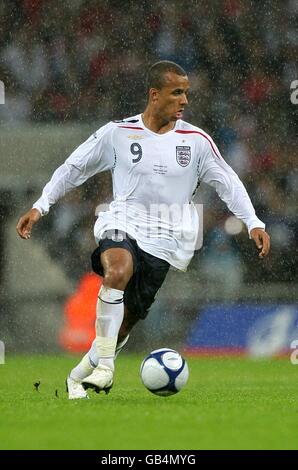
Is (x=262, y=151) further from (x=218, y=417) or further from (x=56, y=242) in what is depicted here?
(x=218, y=417)

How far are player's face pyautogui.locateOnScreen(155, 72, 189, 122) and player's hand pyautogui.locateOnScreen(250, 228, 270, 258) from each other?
2.50 ft

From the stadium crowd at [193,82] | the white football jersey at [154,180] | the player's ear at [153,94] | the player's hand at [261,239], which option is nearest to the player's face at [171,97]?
the player's ear at [153,94]

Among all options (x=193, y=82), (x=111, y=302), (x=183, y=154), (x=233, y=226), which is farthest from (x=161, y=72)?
(x=193, y=82)

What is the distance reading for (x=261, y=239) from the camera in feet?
21.0

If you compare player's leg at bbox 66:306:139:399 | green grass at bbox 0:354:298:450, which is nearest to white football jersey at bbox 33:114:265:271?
player's leg at bbox 66:306:139:399

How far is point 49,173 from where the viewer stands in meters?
11.5

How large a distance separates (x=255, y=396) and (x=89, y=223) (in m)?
4.93

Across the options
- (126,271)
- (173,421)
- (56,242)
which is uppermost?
(56,242)

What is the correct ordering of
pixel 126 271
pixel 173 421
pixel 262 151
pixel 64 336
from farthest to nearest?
pixel 262 151, pixel 64 336, pixel 126 271, pixel 173 421

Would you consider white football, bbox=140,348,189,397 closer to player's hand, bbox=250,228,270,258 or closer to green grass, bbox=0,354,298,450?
green grass, bbox=0,354,298,450

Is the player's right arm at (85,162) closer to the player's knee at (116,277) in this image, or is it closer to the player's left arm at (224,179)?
the player's left arm at (224,179)

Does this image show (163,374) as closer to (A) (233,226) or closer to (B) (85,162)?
(B) (85,162)

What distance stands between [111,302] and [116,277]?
0.45 feet
